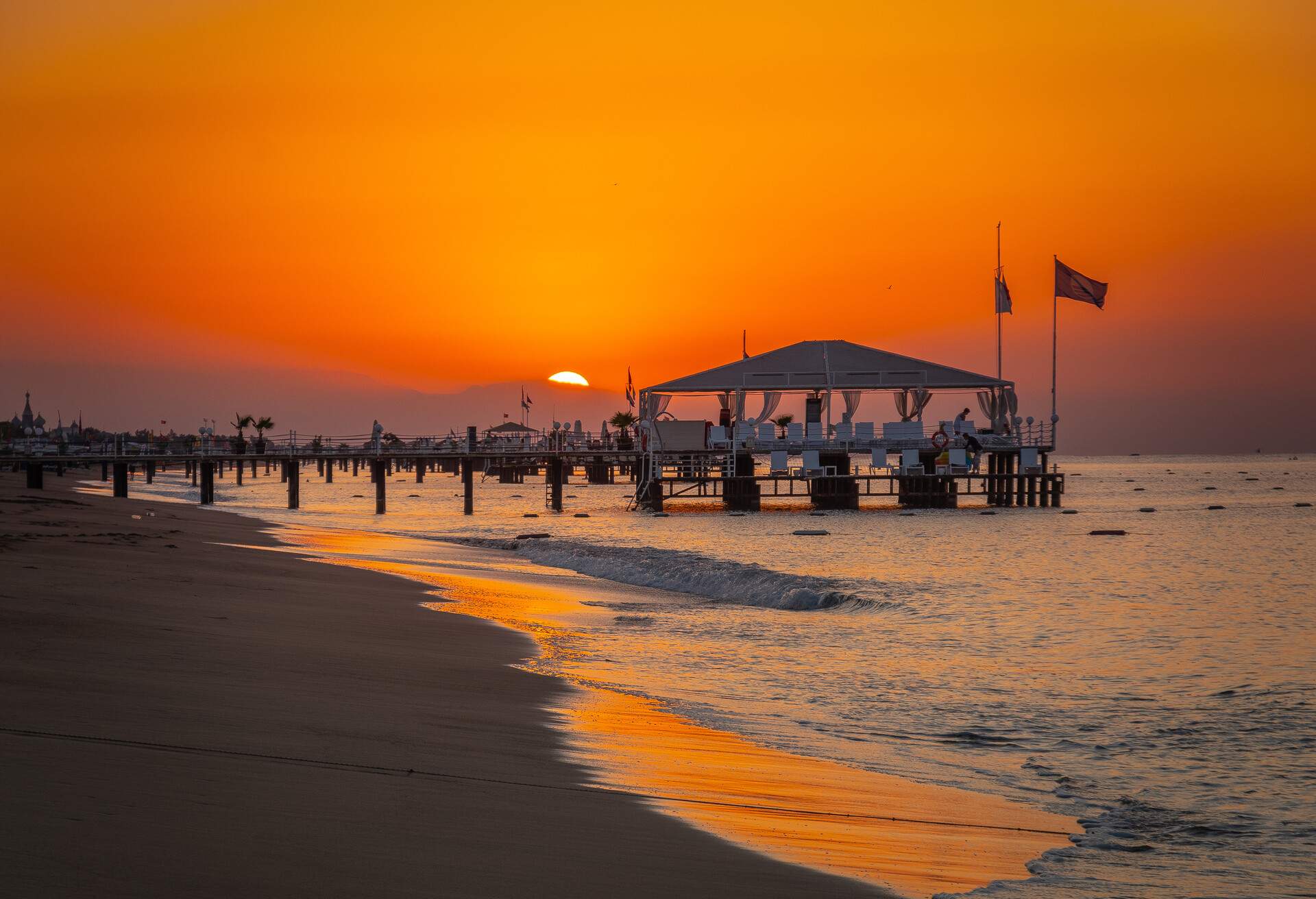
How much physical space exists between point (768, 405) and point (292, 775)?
51.3m

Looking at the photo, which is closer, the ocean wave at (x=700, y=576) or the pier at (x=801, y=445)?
the ocean wave at (x=700, y=576)

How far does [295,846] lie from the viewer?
4508 millimetres

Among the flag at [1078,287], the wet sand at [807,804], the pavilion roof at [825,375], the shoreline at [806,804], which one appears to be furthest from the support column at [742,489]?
the shoreline at [806,804]

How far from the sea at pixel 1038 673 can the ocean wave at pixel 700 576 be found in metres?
0.09

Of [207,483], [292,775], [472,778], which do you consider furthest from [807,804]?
[207,483]

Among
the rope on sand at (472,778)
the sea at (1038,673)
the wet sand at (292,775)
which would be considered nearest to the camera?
the wet sand at (292,775)

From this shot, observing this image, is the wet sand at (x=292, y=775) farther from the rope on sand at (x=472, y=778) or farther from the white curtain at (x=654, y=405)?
the white curtain at (x=654, y=405)

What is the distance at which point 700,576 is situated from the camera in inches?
861

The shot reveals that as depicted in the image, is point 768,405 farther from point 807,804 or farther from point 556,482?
point 807,804

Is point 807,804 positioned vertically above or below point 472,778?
below

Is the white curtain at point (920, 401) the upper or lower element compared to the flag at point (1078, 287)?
lower

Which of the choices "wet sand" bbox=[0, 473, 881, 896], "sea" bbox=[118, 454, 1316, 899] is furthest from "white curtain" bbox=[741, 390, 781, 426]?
"wet sand" bbox=[0, 473, 881, 896]

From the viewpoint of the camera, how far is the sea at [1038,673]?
6430mm

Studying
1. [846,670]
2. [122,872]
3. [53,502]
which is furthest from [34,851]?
[53,502]
